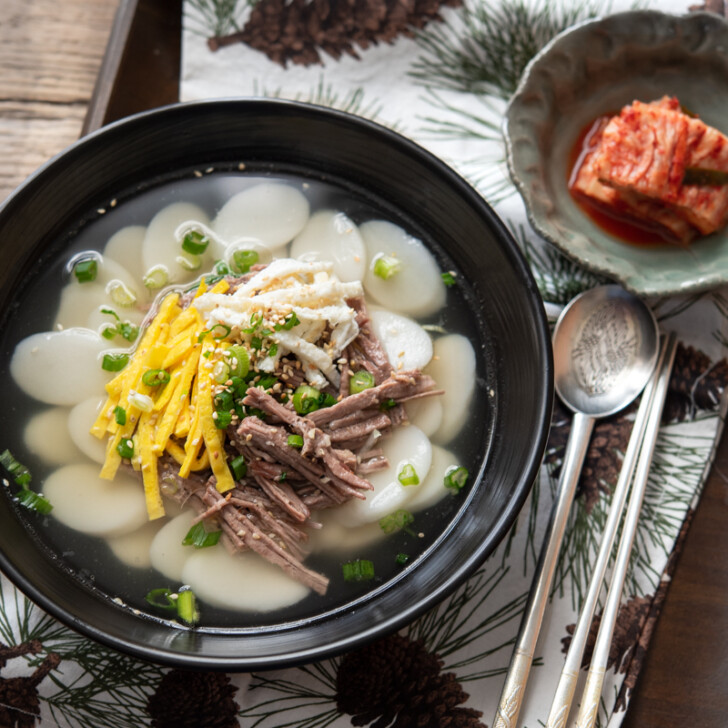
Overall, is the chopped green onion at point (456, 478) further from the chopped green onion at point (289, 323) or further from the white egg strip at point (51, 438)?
the white egg strip at point (51, 438)

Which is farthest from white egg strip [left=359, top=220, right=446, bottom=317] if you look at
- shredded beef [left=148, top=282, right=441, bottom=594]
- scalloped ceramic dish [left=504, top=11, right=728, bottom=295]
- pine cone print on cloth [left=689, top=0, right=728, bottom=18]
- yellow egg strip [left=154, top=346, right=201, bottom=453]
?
pine cone print on cloth [left=689, top=0, right=728, bottom=18]

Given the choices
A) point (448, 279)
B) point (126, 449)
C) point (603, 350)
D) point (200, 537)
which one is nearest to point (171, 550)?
point (200, 537)

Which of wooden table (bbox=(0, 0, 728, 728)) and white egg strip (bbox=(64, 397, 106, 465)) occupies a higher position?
wooden table (bbox=(0, 0, 728, 728))

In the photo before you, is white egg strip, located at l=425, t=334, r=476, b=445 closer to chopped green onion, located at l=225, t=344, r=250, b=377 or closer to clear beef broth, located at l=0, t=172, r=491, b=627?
clear beef broth, located at l=0, t=172, r=491, b=627

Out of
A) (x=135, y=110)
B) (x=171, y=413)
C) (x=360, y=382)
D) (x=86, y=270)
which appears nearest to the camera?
(x=171, y=413)

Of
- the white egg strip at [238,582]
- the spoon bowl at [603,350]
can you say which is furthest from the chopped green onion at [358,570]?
the spoon bowl at [603,350]

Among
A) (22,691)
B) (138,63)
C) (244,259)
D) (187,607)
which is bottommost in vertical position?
(22,691)

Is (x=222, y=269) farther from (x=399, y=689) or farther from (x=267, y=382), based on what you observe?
(x=399, y=689)
